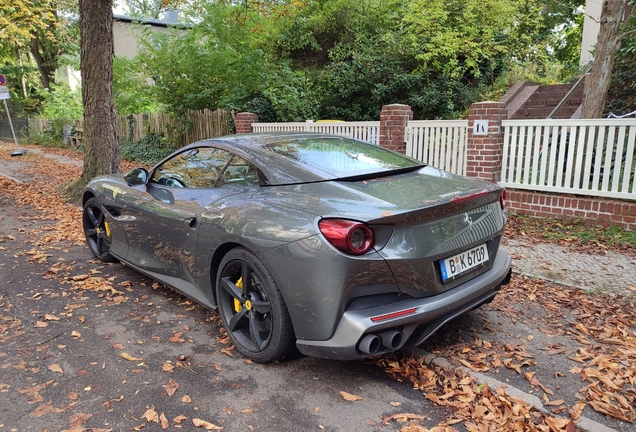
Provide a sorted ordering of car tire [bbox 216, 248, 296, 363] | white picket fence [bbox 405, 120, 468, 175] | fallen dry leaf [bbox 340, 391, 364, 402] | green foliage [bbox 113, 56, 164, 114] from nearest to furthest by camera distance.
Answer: fallen dry leaf [bbox 340, 391, 364, 402]
car tire [bbox 216, 248, 296, 363]
white picket fence [bbox 405, 120, 468, 175]
green foliage [bbox 113, 56, 164, 114]

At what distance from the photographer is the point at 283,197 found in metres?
2.93

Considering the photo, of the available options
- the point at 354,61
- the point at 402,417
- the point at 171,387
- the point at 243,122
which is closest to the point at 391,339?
the point at 402,417

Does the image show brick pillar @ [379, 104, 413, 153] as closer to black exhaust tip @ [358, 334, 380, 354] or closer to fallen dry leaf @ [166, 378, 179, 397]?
black exhaust tip @ [358, 334, 380, 354]

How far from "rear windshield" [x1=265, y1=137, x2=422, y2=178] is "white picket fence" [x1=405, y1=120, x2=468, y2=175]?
3.71 m

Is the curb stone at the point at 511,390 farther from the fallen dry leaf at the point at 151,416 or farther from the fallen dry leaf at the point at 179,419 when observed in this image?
the fallen dry leaf at the point at 151,416

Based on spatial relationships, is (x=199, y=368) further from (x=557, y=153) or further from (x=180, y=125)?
(x=180, y=125)

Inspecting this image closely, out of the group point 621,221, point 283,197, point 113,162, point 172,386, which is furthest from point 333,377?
point 113,162

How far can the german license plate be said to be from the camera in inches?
108

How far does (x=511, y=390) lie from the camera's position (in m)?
2.67

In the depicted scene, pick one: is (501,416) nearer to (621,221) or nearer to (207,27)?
(621,221)

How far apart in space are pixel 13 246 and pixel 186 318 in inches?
139

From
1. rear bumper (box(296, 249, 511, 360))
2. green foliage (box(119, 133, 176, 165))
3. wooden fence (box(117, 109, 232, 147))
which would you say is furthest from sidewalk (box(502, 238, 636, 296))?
green foliage (box(119, 133, 176, 165))

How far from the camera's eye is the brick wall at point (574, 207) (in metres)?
5.72

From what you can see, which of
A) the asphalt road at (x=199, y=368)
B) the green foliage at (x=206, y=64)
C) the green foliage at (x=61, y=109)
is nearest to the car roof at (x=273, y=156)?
the asphalt road at (x=199, y=368)
